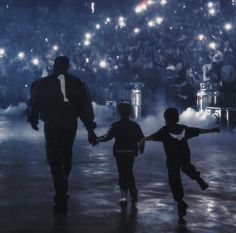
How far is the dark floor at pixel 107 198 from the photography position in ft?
20.1

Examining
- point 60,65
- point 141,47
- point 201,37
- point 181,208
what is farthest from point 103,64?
point 181,208

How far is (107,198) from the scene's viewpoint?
25.5ft

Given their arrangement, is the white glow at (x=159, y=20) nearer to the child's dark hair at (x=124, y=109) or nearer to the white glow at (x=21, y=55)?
the white glow at (x=21, y=55)

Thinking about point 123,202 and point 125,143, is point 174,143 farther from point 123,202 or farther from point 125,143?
point 123,202

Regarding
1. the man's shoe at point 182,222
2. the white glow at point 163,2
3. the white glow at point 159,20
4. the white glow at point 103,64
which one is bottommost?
the man's shoe at point 182,222

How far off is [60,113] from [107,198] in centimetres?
158

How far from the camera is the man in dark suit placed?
6.98 m

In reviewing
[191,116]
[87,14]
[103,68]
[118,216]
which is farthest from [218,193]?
[87,14]

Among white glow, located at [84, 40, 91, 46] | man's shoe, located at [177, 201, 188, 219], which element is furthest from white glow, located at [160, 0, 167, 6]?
man's shoe, located at [177, 201, 188, 219]

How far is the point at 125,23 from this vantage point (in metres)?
30.4

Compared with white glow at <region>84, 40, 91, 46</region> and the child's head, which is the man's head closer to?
the child's head

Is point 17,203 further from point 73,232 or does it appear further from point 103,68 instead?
point 103,68

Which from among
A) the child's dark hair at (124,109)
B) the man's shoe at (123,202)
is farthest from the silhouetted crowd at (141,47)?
the man's shoe at (123,202)

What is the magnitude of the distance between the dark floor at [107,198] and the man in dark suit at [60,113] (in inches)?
21.2
